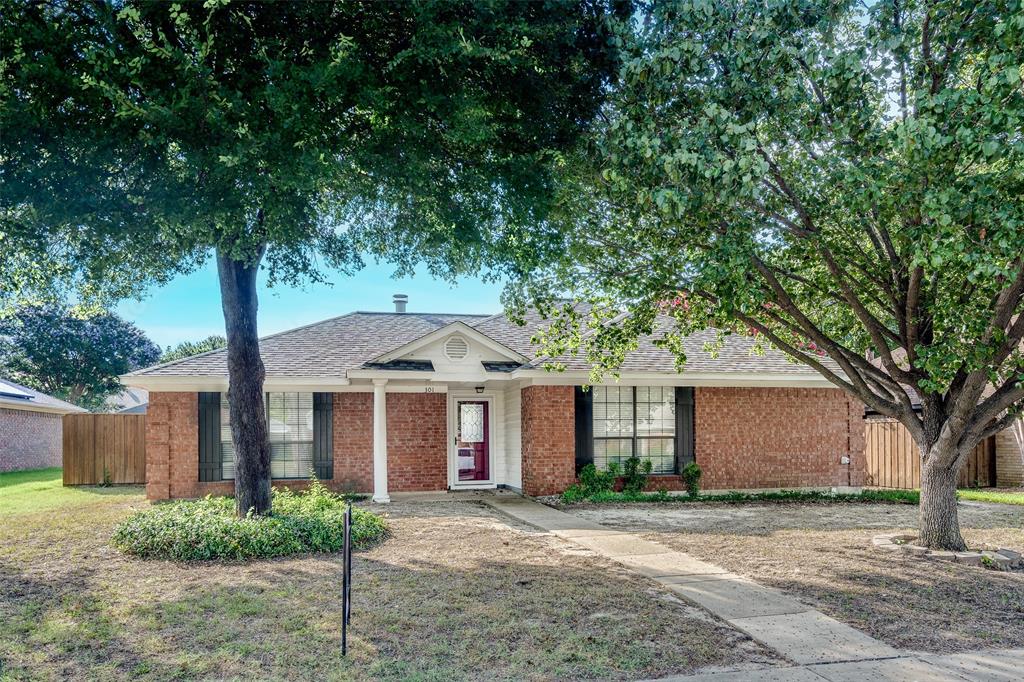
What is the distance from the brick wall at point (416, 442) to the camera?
17125mm

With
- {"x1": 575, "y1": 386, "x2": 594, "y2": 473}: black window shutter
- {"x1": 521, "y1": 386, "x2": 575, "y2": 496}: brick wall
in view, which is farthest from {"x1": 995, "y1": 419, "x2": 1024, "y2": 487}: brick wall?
{"x1": 521, "y1": 386, "x2": 575, "y2": 496}: brick wall

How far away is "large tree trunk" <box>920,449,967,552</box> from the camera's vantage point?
9.62m

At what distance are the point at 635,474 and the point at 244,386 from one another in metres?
8.65

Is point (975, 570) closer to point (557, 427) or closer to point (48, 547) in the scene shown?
point (557, 427)

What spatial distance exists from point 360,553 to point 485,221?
14.3ft

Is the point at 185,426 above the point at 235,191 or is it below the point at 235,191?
below

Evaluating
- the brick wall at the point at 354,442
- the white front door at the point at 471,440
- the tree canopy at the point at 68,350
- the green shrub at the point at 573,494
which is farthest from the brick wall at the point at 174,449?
the tree canopy at the point at 68,350

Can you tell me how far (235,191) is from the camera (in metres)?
7.34

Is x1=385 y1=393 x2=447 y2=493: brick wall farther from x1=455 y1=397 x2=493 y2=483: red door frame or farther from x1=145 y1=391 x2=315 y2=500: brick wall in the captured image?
x1=145 y1=391 x2=315 y2=500: brick wall

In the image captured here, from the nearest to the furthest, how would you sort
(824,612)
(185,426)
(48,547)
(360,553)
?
(824,612), (360,553), (48,547), (185,426)

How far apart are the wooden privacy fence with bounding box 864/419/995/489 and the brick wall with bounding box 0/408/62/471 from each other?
2756cm

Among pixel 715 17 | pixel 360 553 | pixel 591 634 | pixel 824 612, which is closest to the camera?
pixel 591 634

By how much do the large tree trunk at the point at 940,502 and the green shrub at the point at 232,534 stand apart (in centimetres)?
710

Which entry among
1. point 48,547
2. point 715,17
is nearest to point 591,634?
point 715,17
